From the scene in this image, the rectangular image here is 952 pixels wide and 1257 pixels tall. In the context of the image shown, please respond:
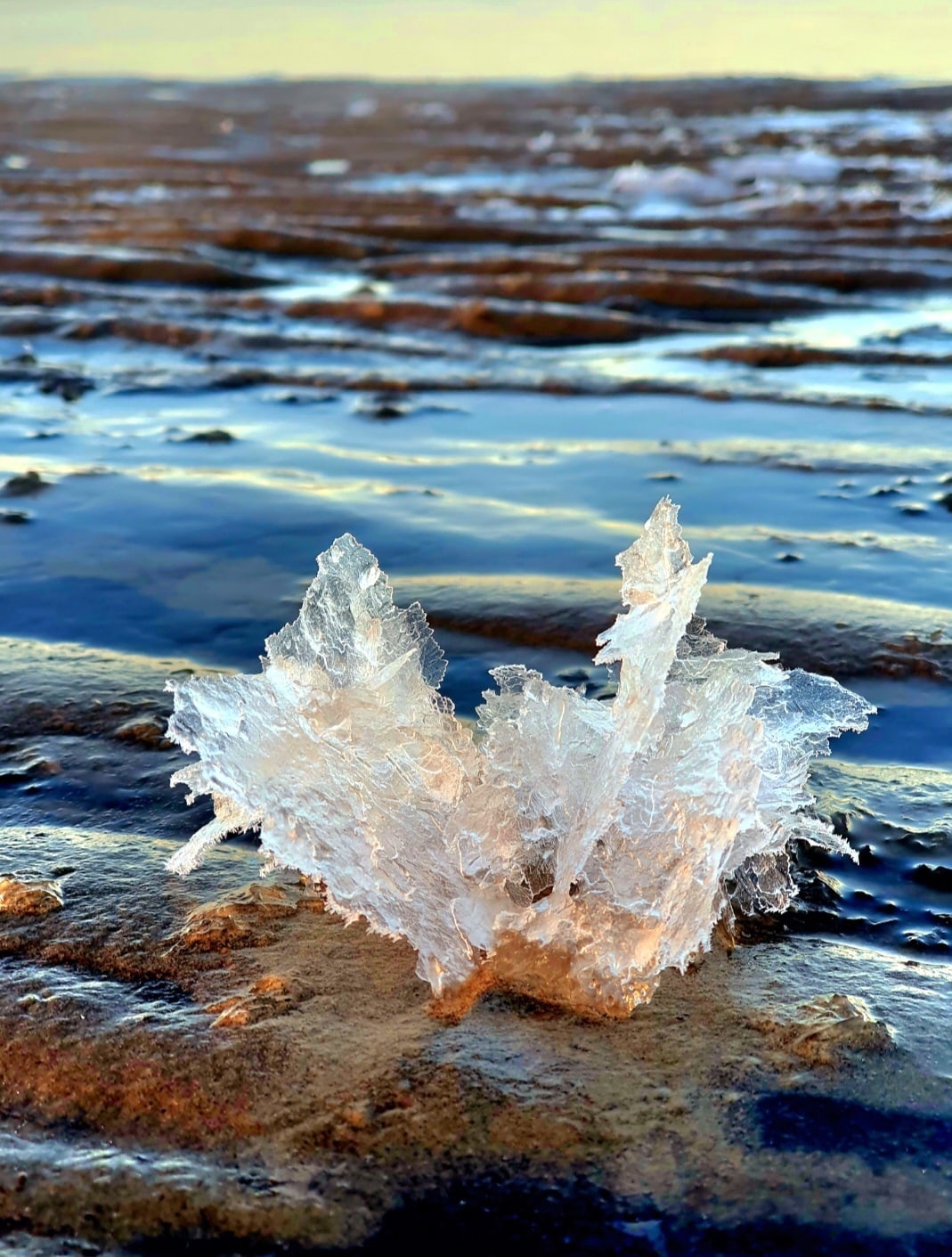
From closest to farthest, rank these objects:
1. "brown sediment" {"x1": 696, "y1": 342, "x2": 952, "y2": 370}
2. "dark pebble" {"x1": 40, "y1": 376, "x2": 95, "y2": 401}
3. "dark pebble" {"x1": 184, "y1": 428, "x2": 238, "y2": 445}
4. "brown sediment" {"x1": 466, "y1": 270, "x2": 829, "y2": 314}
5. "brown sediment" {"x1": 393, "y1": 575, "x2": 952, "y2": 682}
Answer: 1. "brown sediment" {"x1": 393, "y1": 575, "x2": 952, "y2": 682}
2. "dark pebble" {"x1": 184, "y1": 428, "x2": 238, "y2": 445}
3. "dark pebble" {"x1": 40, "y1": 376, "x2": 95, "y2": 401}
4. "brown sediment" {"x1": 696, "y1": 342, "x2": 952, "y2": 370}
5. "brown sediment" {"x1": 466, "y1": 270, "x2": 829, "y2": 314}

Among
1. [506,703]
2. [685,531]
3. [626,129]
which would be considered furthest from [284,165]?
[506,703]

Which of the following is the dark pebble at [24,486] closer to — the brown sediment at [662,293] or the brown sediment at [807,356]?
the brown sediment at [807,356]

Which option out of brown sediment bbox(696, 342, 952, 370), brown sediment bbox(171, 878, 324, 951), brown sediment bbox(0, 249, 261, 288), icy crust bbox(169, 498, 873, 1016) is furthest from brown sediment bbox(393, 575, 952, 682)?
brown sediment bbox(0, 249, 261, 288)

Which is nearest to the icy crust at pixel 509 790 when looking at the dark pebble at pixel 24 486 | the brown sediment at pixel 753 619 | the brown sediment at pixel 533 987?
the brown sediment at pixel 533 987

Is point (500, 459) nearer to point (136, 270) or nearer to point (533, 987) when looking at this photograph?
point (533, 987)

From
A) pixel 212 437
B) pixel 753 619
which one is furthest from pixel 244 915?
pixel 212 437

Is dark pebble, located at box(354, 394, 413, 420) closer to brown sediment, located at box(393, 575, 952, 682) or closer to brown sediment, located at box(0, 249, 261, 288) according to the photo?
brown sediment, located at box(393, 575, 952, 682)

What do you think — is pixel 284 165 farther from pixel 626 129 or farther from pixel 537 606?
pixel 537 606
